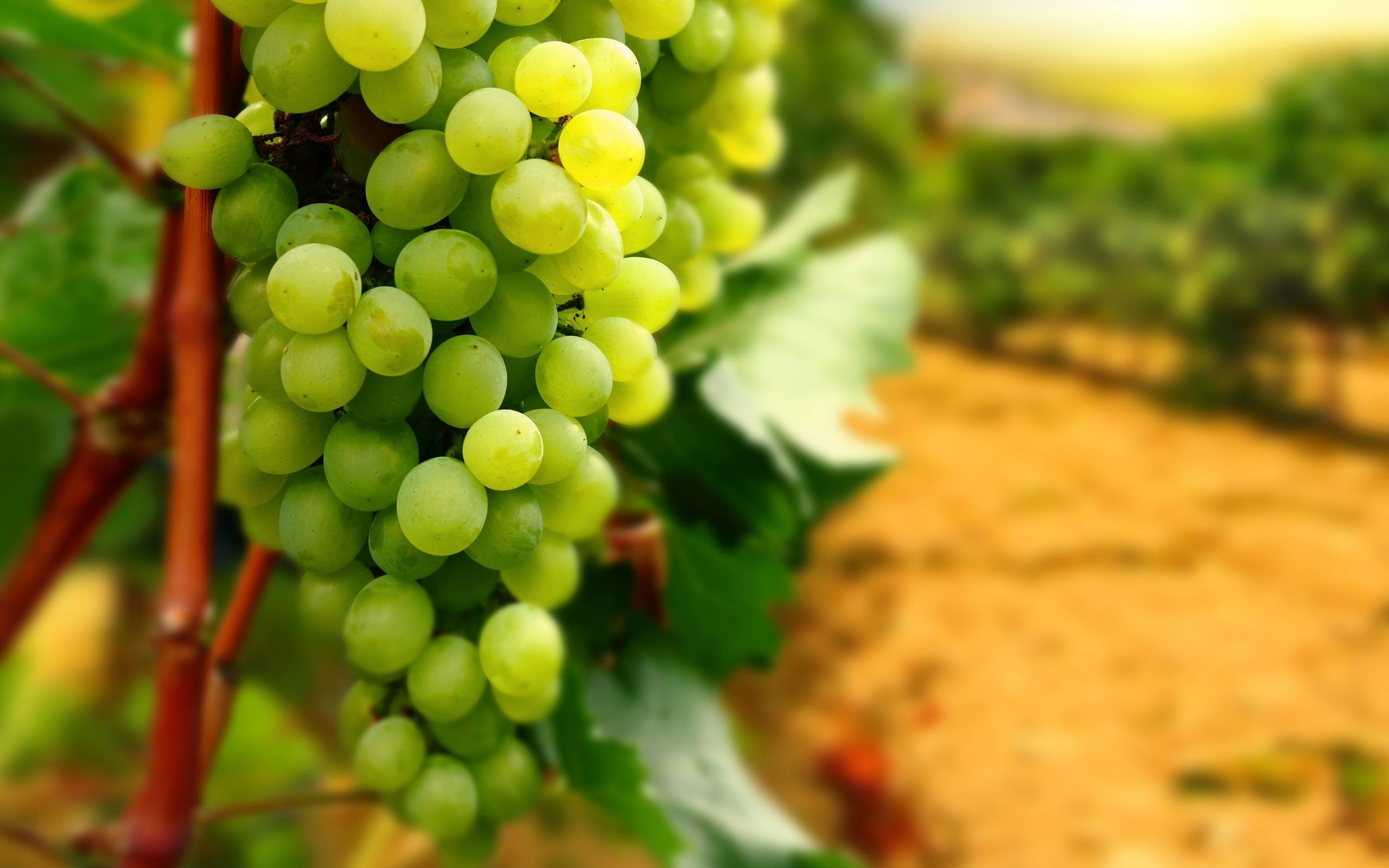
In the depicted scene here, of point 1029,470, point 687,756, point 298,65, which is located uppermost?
point 298,65

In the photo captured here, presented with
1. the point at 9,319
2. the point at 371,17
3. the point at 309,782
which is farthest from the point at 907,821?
the point at 371,17

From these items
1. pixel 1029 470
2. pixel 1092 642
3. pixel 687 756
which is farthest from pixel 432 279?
pixel 1029 470

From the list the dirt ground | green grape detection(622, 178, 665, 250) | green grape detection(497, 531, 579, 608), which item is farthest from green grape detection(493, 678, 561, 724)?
the dirt ground

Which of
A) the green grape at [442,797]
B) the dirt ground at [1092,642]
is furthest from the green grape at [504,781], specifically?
the dirt ground at [1092,642]

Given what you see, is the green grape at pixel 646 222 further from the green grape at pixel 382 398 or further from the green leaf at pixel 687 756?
the green leaf at pixel 687 756

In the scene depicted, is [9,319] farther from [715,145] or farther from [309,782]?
[309,782]

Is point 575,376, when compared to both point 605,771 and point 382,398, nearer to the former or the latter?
point 382,398
